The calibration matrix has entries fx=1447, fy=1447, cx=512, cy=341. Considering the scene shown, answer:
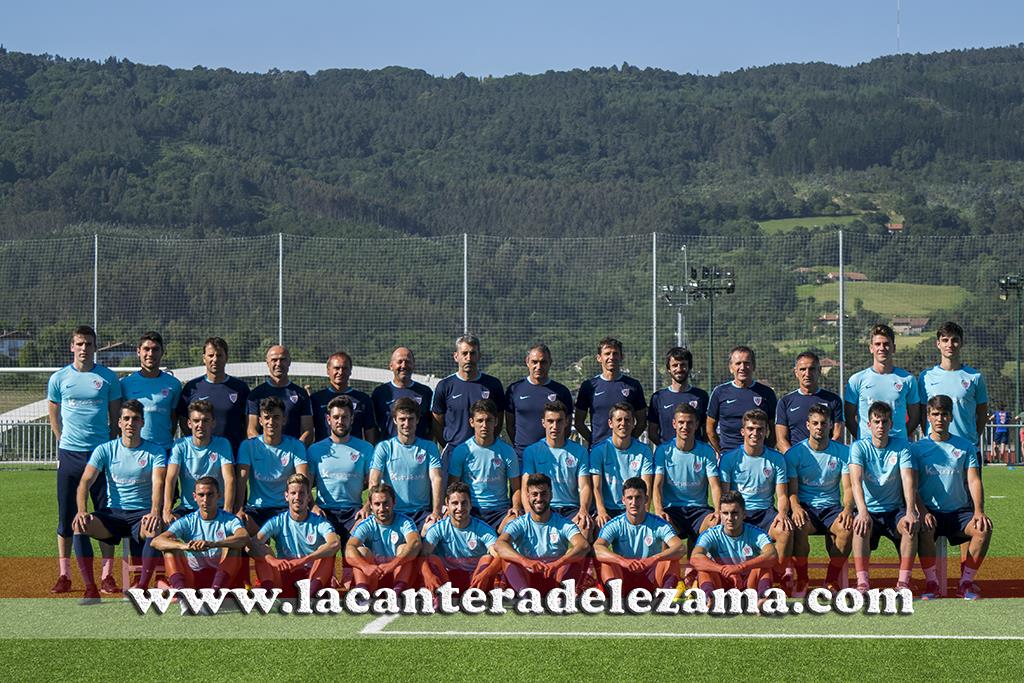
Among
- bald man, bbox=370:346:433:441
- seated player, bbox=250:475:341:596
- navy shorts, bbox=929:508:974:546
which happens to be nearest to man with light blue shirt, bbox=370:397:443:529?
seated player, bbox=250:475:341:596

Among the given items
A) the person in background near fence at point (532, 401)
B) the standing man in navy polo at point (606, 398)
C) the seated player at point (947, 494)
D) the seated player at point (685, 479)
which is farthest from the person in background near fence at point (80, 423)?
the seated player at point (947, 494)

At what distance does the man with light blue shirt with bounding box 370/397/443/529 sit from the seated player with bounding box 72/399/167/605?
136 centimetres

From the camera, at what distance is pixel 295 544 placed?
27.8 feet

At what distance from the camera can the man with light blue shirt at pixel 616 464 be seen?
880 cm

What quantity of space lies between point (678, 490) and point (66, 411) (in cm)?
400

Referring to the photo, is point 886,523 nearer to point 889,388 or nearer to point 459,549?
point 889,388

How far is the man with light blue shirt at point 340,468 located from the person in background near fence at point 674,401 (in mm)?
1979

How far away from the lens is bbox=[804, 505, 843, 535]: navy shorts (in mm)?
8898

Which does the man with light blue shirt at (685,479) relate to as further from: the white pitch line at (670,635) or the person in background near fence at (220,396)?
the person in background near fence at (220,396)

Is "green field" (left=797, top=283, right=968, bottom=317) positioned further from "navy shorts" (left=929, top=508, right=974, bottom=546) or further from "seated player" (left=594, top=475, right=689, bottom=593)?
"seated player" (left=594, top=475, right=689, bottom=593)

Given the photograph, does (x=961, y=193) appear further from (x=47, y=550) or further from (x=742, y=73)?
(x=47, y=550)

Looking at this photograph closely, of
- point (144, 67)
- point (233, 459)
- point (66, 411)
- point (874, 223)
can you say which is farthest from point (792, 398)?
point (144, 67)

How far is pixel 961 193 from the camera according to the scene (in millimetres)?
94250

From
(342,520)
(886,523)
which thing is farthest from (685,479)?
(342,520)
